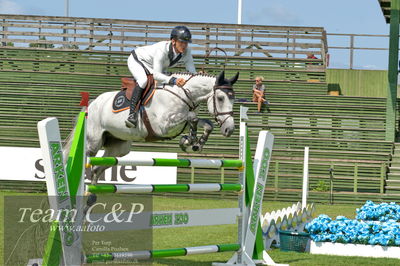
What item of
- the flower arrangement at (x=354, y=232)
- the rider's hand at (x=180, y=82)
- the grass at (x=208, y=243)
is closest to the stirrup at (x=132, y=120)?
the rider's hand at (x=180, y=82)

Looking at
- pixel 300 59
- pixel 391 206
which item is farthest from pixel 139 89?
pixel 300 59

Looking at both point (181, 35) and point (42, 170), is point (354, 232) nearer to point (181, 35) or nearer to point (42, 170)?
Result: point (181, 35)

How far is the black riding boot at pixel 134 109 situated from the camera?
6922 millimetres

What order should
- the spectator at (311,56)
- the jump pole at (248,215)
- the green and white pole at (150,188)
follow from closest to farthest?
the green and white pole at (150,188) → the jump pole at (248,215) → the spectator at (311,56)

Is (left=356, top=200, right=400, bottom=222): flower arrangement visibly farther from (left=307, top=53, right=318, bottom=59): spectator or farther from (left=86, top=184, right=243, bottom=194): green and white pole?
(left=307, top=53, right=318, bottom=59): spectator

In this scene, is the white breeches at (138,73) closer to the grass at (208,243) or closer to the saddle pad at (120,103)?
the saddle pad at (120,103)

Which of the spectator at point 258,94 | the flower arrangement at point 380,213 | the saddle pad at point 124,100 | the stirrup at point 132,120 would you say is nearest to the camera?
the stirrup at point 132,120

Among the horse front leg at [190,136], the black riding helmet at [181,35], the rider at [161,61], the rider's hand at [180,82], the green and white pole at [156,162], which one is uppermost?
the black riding helmet at [181,35]

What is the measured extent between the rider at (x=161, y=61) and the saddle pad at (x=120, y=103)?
0.21 meters

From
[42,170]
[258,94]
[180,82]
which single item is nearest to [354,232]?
[180,82]

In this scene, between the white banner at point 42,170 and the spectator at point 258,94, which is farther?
the spectator at point 258,94

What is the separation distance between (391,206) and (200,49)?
499 inches

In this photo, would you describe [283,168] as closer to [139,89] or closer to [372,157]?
[372,157]

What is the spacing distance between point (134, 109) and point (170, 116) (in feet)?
1.36
